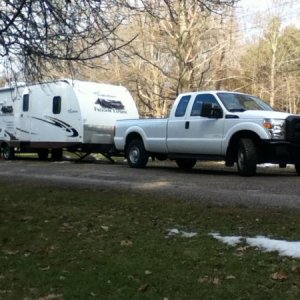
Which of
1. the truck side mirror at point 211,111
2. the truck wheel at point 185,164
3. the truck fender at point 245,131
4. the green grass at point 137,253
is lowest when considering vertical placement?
the green grass at point 137,253

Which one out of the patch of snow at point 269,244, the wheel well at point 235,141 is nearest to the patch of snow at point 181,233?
the patch of snow at point 269,244

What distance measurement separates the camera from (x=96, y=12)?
8477mm

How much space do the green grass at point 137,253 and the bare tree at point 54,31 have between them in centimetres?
223

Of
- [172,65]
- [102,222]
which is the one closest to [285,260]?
[102,222]

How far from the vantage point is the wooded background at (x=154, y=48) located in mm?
8391

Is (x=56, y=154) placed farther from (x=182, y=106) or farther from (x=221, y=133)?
(x=221, y=133)

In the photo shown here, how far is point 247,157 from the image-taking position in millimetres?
12188

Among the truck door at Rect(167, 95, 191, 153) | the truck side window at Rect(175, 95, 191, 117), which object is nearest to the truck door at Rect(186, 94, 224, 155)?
the truck door at Rect(167, 95, 191, 153)

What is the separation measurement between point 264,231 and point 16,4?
4653 millimetres

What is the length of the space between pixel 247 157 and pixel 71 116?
867cm

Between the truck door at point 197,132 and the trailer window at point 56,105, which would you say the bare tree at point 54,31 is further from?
the trailer window at point 56,105

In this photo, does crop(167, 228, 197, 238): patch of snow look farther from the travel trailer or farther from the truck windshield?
the travel trailer

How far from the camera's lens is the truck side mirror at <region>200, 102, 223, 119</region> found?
13.1 meters

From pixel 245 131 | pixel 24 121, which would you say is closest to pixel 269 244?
pixel 245 131
